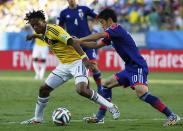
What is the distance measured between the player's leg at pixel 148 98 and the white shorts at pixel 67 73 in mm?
1008

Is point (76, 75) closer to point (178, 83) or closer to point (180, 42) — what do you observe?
point (178, 83)

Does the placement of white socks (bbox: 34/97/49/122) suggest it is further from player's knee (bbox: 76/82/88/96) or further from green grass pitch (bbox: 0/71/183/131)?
player's knee (bbox: 76/82/88/96)

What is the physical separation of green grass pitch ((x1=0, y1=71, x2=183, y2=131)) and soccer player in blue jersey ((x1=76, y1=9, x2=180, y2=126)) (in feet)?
1.43

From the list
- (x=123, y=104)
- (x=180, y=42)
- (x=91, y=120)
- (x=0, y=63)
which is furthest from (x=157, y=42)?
(x=91, y=120)

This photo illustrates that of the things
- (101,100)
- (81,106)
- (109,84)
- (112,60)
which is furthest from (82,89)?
(112,60)

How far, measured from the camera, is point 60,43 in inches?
490

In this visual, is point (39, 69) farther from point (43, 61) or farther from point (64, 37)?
point (64, 37)

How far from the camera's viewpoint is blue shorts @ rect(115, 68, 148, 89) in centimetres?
1213

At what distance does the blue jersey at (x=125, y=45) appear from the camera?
12.1 meters

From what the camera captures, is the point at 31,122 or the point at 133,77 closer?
the point at 133,77

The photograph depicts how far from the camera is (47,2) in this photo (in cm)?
3412

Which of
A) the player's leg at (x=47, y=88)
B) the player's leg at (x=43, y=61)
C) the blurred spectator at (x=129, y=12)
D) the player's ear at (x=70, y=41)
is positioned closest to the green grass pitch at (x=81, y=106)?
the player's leg at (x=47, y=88)

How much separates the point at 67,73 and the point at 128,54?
1.28m

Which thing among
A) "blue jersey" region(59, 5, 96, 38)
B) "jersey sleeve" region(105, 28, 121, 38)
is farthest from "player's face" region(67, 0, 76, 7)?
"jersey sleeve" region(105, 28, 121, 38)
